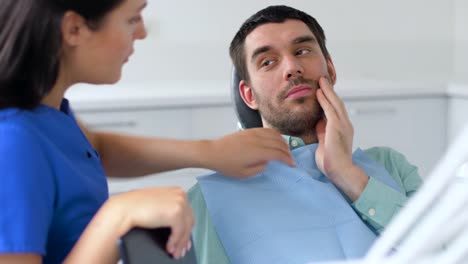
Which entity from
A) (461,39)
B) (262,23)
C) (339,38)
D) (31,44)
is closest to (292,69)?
(262,23)

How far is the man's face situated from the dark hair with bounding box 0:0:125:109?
747 millimetres

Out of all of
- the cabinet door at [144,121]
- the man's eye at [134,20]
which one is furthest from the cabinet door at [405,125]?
the man's eye at [134,20]

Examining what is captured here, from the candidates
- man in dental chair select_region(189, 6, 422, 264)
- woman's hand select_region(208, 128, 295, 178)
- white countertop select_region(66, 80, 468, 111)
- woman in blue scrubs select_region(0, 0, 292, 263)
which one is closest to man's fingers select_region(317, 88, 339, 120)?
man in dental chair select_region(189, 6, 422, 264)

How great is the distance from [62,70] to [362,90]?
7.44 ft

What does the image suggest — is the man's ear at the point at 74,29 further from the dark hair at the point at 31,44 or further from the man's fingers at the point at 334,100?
the man's fingers at the point at 334,100

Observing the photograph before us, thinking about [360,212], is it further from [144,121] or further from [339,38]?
[339,38]

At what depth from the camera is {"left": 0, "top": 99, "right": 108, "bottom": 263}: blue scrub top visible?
0.87 metres

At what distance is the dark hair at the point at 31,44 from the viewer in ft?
3.03

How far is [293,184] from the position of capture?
158 cm

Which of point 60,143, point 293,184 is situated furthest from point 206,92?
point 60,143

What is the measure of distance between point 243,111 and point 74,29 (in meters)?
0.88

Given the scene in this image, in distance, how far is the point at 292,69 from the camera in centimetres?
163

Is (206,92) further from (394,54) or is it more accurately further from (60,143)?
(60,143)

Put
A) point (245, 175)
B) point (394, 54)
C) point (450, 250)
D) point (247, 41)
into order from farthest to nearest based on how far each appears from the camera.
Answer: point (394, 54) → point (247, 41) → point (245, 175) → point (450, 250)
